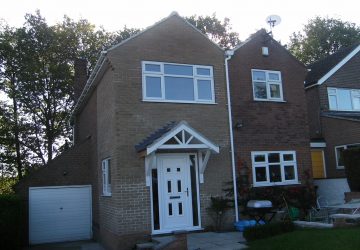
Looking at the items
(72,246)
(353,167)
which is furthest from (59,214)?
(353,167)

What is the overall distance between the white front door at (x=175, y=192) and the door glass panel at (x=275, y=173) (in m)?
3.65

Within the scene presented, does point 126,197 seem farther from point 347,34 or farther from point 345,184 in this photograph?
point 347,34

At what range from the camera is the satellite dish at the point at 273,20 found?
16.2 m

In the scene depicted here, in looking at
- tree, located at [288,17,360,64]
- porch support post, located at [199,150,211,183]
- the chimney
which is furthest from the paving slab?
tree, located at [288,17,360,64]

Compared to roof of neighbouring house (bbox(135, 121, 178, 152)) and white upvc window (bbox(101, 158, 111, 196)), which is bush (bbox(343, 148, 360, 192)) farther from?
white upvc window (bbox(101, 158, 111, 196))

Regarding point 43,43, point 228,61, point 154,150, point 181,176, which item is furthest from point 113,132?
point 43,43

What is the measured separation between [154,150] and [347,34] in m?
34.9

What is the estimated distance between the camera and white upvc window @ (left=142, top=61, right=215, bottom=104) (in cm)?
1341

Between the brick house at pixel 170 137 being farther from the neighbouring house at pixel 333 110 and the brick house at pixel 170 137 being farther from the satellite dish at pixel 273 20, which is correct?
the neighbouring house at pixel 333 110

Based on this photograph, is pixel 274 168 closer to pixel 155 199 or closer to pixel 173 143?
pixel 173 143

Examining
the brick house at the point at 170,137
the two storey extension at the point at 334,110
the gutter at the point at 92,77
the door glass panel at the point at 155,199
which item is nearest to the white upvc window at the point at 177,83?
the brick house at the point at 170,137

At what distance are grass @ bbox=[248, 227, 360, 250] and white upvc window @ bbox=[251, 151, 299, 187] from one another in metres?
3.82

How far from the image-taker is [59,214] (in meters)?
16.9

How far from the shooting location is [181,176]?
1327cm
